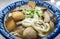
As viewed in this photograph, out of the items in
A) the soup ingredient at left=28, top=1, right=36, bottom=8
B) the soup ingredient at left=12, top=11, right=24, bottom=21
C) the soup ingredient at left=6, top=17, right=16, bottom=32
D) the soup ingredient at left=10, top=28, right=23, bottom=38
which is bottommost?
the soup ingredient at left=10, top=28, right=23, bottom=38

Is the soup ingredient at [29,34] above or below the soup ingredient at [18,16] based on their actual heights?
below

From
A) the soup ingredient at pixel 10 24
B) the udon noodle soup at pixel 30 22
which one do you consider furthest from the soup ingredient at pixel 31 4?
the soup ingredient at pixel 10 24

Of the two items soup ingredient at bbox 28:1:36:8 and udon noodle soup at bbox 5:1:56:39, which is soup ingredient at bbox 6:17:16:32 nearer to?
udon noodle soup at bbox 5:1:56:39

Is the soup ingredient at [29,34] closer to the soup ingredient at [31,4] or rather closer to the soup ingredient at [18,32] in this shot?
the soup ingredient at [18,32]

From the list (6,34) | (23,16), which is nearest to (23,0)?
(23,16)

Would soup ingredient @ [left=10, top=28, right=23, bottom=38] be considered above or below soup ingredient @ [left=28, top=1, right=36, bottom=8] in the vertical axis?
below

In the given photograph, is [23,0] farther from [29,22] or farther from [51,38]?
[51,38]

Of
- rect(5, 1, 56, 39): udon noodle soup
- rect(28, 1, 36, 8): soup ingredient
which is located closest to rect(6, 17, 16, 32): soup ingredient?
rect(5, 1, 56, 39): udon noodle soup

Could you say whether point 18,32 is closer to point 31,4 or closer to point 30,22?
point 30,22

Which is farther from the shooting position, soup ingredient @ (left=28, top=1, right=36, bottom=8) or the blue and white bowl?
soup ingredient @ (left=28, top=1, right=36, bottom=8)
